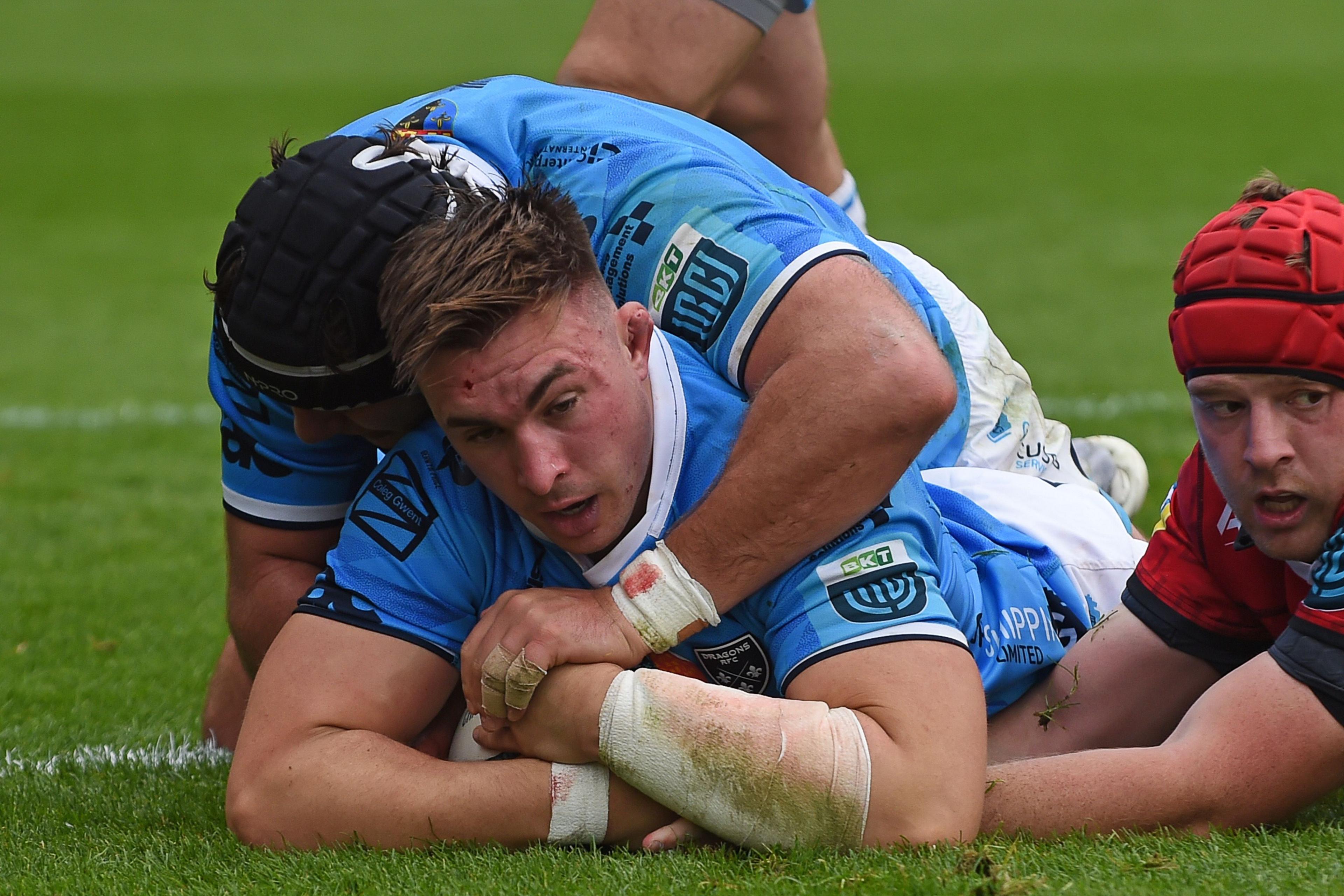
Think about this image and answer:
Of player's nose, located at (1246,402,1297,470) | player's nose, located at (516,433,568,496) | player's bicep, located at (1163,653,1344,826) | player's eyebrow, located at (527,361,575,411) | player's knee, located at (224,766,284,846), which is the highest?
player's nose, located at (1246,402,1297,470)

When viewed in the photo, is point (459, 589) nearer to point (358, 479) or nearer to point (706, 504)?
point (706, 504)

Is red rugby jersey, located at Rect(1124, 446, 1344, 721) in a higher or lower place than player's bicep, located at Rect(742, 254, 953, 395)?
lower

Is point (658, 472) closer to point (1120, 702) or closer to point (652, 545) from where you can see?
point (652, 545)

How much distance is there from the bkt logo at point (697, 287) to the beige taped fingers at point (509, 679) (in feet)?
2.73

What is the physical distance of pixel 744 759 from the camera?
9.91 feet

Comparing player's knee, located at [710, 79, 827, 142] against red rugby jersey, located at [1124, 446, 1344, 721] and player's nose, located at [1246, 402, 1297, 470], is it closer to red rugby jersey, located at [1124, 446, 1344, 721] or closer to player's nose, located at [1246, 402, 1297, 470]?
red rugby jersey, located at [1124, 446, 1344, 721]

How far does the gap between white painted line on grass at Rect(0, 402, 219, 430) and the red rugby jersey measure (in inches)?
271

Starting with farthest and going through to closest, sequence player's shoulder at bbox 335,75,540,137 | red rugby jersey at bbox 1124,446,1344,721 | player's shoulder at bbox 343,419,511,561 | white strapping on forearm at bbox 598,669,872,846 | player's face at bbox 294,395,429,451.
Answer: player's shoulder at bbox 335,75,540,137, player's face at bbox 294,395,429,451, red rugby jersey at bbox 1124,446,1344,721, player's shoulder at bbox 343,419,511,561, white strapping on forearm at bbox 598,669,872,846

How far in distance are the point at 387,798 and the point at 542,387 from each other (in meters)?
0.85

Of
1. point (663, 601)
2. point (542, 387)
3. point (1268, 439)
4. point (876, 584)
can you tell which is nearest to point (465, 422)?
point (542, 387)

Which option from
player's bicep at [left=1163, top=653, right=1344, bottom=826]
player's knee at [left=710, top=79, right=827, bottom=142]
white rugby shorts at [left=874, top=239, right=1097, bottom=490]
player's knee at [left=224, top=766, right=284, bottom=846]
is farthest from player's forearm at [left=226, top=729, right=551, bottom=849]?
player's knee at [left=710, top=79, right=827, bottom=142]

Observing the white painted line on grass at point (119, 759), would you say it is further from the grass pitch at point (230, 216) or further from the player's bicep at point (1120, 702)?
the player's bicep at point (1120, 702)

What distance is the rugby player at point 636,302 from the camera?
10.6 ft

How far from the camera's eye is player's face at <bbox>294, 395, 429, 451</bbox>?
3.65 m
